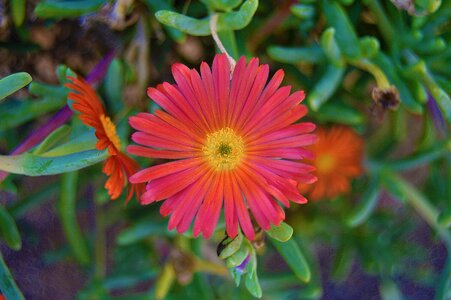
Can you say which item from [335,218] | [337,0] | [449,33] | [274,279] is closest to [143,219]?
[274,279]

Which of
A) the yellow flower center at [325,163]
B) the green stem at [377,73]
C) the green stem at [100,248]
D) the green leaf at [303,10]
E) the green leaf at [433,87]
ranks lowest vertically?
the green stem at [100,248]

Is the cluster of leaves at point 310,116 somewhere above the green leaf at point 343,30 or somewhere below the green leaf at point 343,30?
below

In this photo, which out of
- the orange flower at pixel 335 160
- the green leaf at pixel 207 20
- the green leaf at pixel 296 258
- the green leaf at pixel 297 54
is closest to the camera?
the green leaf at pixel 207 20

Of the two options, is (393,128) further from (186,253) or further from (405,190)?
(186,253)

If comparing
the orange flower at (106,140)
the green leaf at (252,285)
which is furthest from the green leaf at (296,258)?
the orange flower at (106,140)

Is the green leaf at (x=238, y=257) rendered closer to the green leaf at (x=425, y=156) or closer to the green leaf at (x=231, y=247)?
the green leaf at (x=231, y=247)

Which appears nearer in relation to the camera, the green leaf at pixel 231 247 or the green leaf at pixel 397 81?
the green leaf at pixel 231 247

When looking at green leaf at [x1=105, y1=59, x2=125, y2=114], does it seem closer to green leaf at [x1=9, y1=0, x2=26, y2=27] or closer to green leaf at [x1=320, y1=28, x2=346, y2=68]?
green leaf at [x1=9, y1=0, x2=26, y2=27]
